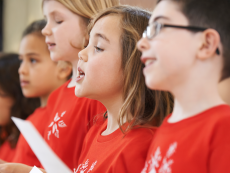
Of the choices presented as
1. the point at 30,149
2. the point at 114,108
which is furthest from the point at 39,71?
the point at 114,108

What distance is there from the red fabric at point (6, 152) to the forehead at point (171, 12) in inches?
59.7

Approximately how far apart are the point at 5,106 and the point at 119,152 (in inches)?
52.3

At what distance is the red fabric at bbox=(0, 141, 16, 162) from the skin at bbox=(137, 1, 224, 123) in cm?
148

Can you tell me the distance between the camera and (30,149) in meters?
1.53

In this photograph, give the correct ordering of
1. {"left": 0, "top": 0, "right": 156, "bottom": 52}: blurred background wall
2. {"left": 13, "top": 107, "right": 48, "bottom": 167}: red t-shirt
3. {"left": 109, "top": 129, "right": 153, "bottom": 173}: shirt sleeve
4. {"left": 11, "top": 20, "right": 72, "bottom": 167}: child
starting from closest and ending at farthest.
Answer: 1. {"left": 109, "top": 129, "right": 153, "bottom": 173}: shirt sleeve
2. {"left": 13, "top": 107, "right": 48, "bottom": 167}: red t-shirt
3. {"left": 11, "top": 20, "right": 72, "bottom": 167}: child
4. {"left": 0, "top": 0, "right": 156, "bottom": 52}: blurred background wall

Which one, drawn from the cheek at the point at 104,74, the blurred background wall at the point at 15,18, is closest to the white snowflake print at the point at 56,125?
the cheek at the point at 104,74

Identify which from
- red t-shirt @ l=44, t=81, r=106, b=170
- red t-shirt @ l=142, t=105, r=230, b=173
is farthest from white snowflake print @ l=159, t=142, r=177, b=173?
red t-shirt @ l=44, t=81, r=106, b=170

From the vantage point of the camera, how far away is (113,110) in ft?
3.27

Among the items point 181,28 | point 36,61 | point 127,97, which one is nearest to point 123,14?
point 127,97

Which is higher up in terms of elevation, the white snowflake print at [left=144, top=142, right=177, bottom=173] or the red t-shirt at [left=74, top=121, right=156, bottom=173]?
the white snowflake print at [left=144, top=142, right=177, bottom=173]

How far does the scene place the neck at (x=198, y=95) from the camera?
657 millimetres

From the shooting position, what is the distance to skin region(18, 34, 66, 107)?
1.67m

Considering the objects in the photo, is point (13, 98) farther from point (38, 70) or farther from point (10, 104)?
point (38, 70)

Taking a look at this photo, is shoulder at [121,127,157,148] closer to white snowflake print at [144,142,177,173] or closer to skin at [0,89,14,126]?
white snowflake print at [144,142,177,173]
